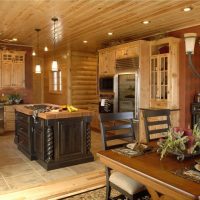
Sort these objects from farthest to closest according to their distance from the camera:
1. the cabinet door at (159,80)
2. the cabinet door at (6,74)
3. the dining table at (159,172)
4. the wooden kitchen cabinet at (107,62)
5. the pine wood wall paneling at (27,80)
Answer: the pine wood wall paneling at (27,80) → the cabinet door at (6,74) → the wooden kitchen cabinet at (107,62) → the cabinet door at (159,80) → the dining table at (159,172)

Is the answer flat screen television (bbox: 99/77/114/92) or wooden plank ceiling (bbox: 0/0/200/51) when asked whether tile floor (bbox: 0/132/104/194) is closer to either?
flat screen television (bbox: 99/77/114/92)

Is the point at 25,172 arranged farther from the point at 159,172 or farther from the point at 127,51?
the point at 127,51

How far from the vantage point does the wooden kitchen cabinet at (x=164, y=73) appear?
16.0 feet

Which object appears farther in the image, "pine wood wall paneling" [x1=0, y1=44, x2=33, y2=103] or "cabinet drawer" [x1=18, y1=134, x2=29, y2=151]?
"pine wood wall paneling" [x1=0, y1=44, x2=33, y2=103]

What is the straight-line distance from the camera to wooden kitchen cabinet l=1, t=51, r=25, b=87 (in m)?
6.91

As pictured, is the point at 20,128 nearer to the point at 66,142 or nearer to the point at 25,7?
the point at 66,142

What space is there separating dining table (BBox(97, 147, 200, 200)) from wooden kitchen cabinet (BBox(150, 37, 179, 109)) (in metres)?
2.94

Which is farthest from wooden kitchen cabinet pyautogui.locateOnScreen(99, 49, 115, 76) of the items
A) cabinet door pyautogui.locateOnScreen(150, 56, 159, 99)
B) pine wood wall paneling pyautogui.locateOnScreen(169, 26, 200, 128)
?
pine wood wall paneling pyautogui.locateOnScreen(169, 26, 200, 128)

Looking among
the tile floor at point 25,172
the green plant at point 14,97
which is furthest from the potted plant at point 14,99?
the tile floor at point 25,172

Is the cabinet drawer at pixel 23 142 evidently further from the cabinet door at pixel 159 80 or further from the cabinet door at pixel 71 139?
the cabinet door at pixel 159 80

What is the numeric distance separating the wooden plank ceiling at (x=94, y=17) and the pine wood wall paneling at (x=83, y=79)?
6.98ft

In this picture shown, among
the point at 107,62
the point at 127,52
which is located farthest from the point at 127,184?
the point at 107,62

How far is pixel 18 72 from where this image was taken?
717 cm

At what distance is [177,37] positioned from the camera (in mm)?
4988
